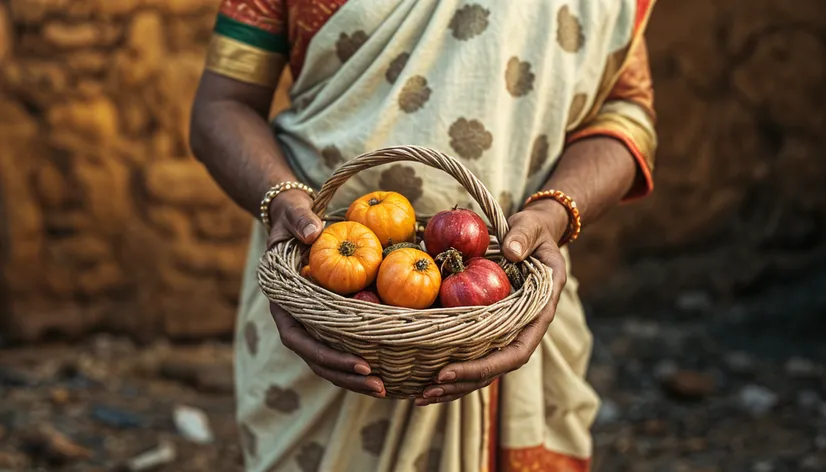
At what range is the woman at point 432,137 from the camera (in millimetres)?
1716

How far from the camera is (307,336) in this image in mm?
1481

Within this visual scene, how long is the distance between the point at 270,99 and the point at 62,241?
2533 mm

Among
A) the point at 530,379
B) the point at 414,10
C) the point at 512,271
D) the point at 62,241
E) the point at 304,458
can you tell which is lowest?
the point at 62,241

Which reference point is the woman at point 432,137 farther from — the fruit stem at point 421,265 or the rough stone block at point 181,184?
the rough stone block at point 181,184

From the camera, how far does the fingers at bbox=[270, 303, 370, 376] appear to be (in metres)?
1.41

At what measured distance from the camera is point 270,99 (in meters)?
1.94

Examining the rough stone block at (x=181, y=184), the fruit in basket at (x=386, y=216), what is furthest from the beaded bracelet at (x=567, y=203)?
Answer: the rough stone block at (x=181, y=184)

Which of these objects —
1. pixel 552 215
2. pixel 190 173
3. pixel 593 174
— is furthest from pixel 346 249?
pixel 190 173

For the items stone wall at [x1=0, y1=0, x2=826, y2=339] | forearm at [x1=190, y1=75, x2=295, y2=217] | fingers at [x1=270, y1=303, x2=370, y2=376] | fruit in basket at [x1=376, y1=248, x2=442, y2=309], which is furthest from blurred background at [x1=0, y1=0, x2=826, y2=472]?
fruit in basket at [x1=376, y1=248, x2=442, y2=309]

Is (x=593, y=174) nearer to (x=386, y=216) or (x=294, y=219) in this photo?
(x=386, y=216)

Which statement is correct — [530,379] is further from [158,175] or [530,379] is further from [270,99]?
[158,175]

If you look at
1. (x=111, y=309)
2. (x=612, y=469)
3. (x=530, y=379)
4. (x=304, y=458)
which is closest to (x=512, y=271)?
(x=530, y=379)

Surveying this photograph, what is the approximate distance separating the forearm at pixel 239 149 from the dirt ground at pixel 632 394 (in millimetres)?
1838

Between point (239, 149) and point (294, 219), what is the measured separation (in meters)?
0.29
